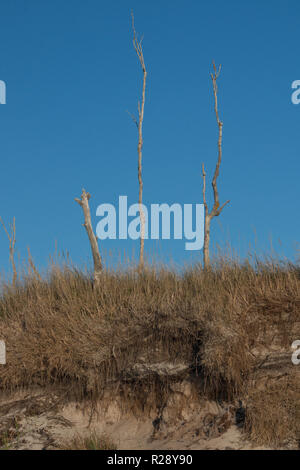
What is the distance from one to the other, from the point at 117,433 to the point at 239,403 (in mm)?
2132

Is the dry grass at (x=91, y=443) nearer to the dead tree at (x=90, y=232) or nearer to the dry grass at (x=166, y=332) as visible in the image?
the dry grass at (x=166, y=332)

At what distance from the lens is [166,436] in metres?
8.44

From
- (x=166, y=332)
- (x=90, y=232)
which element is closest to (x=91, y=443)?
(x=166, y=332)

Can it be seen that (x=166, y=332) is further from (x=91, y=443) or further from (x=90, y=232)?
(x=90, y=232)

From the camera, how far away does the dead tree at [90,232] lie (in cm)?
1186

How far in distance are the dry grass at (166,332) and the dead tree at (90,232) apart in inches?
43.5

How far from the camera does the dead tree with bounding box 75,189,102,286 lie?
467 inches

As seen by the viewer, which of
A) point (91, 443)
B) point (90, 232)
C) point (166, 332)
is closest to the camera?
point (91, 443)

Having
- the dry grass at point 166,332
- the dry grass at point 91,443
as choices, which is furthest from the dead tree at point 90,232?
the dry grass at point 91,443

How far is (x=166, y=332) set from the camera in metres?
9.25

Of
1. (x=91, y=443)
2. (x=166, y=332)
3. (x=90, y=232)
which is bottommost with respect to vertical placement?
(x=91, y=443)

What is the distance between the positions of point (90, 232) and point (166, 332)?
4019mm

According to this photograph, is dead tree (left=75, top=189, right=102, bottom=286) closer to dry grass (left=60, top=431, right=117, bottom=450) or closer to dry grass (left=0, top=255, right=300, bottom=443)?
dry grass (left=0, top=255, right=300, bottom=443)

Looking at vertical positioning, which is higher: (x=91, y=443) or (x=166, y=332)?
(x=166, y=332)
